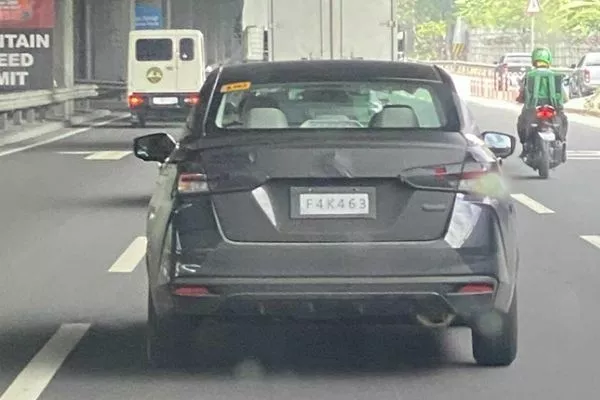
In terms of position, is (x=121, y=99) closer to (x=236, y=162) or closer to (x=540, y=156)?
Answer: (x=540, y=156)

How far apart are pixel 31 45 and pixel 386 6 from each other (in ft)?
45.7

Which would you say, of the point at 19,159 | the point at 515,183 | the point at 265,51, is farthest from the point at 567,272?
the point at 265,51

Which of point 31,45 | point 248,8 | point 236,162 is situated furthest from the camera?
point 31,45

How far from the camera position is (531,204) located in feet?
→ 58.3

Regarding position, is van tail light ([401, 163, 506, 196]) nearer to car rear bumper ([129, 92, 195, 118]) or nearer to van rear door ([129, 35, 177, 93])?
car rear bumper ([129, 92, 195, 118])

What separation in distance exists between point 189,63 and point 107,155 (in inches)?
431

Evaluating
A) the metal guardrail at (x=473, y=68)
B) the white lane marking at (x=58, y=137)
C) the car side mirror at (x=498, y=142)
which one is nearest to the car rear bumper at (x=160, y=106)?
the white lane marking at (x=58, y=137)

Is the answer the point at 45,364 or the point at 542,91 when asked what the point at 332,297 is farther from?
the point at 542,91

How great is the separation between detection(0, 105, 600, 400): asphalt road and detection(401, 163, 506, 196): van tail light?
37.5 inches

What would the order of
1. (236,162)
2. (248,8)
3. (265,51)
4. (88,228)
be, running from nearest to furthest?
(236,162)
(88,228)
(265,51)
(248,8)

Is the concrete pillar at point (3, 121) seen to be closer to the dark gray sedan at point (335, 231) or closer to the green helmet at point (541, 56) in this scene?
the green helmet at point (541, 56)

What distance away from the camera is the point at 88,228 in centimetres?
1540

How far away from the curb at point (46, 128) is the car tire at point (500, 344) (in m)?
22.6

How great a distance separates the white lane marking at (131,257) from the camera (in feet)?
40.4
